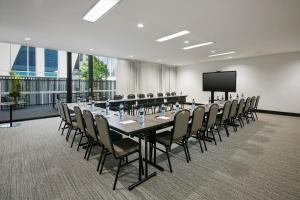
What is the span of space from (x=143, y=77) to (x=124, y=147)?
751 cm

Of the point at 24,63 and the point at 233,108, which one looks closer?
the point at 233,108

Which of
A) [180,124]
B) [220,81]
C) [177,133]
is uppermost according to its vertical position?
[220,81]

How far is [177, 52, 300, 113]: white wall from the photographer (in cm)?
688

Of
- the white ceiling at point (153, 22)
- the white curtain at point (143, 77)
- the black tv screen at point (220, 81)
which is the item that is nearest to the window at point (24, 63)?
the white ceiling at point (153, 22)

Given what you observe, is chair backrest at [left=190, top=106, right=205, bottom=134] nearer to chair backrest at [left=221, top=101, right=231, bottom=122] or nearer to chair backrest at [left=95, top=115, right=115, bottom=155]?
chair backrest at [left=221, top=101, right=231, bottom=122]

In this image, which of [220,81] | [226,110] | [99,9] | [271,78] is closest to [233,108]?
[226,110]

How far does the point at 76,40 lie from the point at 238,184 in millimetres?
5417

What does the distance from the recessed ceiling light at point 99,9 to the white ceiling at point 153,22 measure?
0.35 ft

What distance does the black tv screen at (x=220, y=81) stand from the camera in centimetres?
801

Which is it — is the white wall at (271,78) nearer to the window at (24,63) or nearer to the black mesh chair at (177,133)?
the black mesh chair at (177,133)

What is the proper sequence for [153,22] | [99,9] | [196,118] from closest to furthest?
[196,118] < [99,9] < [153,22]

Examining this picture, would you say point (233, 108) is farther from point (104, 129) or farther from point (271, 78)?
point (271, 78)

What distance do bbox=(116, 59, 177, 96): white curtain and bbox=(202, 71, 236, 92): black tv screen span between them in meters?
2.73

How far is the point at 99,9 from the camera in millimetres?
3037
